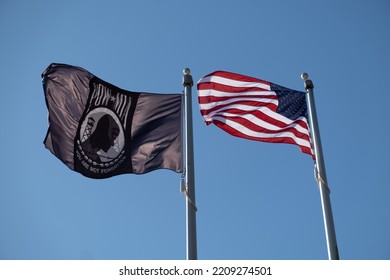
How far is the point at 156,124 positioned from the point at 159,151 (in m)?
0.81

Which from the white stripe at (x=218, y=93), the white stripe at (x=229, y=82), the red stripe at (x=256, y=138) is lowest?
the red stripe at (x=256, y=138)

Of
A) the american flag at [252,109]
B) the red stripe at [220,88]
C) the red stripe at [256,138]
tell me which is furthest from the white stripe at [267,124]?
the red stripe at [220,88]

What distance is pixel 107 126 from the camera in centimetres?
1320

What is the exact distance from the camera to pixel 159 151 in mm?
12961

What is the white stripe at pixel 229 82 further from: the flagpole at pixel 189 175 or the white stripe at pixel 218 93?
the flagpole at pixel 189 175

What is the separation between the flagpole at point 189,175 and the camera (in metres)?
10.7

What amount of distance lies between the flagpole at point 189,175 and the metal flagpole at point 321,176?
10.1ft

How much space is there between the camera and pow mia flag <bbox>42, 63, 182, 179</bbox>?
41.6 ft

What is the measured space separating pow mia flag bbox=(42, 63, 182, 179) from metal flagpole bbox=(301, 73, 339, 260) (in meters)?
3.25

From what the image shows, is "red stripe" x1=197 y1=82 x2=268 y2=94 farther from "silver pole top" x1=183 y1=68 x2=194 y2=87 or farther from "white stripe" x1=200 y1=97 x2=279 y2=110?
"silver pole top" x1=183 y1=68 x2=194 y2=87

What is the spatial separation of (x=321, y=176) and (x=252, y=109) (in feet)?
8.87

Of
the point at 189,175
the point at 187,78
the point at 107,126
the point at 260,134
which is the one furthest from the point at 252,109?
the point at 107,126

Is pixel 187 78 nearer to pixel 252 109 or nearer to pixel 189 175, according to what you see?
pixel 252 109

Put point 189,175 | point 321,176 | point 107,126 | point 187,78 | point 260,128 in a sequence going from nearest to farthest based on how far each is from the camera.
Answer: point 189,175 < point 321,176 < point 187,78 < point 107,126 < point 260,128
